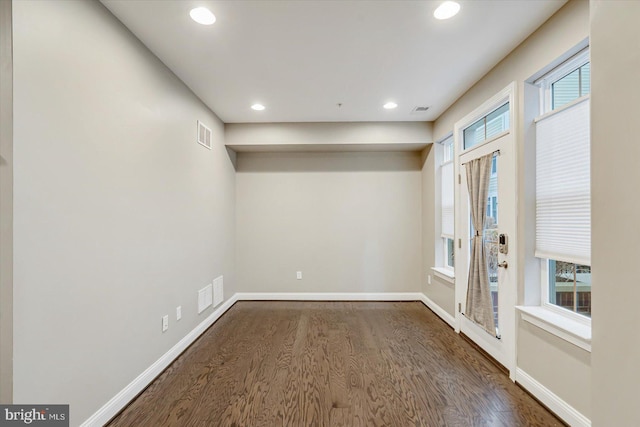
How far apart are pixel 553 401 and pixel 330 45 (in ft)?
9.90

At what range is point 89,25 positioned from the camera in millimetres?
1666

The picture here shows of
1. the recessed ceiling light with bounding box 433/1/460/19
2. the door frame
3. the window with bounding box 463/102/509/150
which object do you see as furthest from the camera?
the window with bounding box 463/102/509/150

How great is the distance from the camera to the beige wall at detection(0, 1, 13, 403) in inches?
48.4

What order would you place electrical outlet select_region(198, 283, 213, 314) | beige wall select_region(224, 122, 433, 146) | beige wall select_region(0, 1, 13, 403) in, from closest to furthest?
beige wall select_region(0, 1, 13, 403)
electrical outlet select_region(198, 283, 213, 314)
beige wall select_region(224, 122, 433, 146)

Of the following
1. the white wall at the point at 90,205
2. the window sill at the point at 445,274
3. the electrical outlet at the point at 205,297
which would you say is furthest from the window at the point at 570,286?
the electrical outlet at the point at 205,297

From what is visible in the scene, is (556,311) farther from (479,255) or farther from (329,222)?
(329,222)

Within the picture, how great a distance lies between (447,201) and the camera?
3730 millimetres

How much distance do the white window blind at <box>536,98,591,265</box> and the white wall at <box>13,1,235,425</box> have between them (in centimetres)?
304

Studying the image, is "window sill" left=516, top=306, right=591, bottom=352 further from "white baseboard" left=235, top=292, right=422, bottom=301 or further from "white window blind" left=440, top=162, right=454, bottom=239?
"white baseboard" left=235, top=292, right=422, bottom=301

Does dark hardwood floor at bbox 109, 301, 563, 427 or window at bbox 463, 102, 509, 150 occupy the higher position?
window at bbox 463, 102, 509, 150

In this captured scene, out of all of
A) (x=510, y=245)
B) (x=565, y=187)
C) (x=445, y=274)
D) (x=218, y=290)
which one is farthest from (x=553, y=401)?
(x=218, y=290)

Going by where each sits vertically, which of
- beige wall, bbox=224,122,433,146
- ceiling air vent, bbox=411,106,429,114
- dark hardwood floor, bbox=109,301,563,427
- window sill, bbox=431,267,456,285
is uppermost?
ceiling air vent, bbox=411,106,429,114

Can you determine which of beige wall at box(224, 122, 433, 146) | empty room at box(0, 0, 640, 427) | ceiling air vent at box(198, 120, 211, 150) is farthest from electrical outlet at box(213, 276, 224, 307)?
beige wall at box(224, 122, 433, 146)

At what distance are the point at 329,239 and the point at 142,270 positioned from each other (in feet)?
9.01
